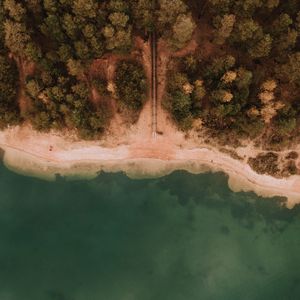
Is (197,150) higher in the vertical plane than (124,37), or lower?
lower

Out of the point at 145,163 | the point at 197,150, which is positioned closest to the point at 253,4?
the point at 197,150

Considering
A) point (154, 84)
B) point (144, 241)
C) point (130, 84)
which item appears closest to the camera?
point (130, 84)

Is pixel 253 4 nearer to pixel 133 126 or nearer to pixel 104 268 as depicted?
pixel 133 126

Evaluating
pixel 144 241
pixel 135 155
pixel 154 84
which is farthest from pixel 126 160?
pixel 144 241

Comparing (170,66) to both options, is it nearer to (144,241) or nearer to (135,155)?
(135,155)

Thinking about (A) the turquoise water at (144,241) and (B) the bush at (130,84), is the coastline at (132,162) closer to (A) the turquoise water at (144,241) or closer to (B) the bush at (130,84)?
(A) the turquoise water at (144,241)

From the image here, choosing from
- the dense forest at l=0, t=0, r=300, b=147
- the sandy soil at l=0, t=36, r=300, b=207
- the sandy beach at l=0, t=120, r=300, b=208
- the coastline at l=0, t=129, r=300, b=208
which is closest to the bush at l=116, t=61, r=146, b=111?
the dense forest at l=0, t=0, r=300, b=147

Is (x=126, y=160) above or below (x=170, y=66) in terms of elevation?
below
